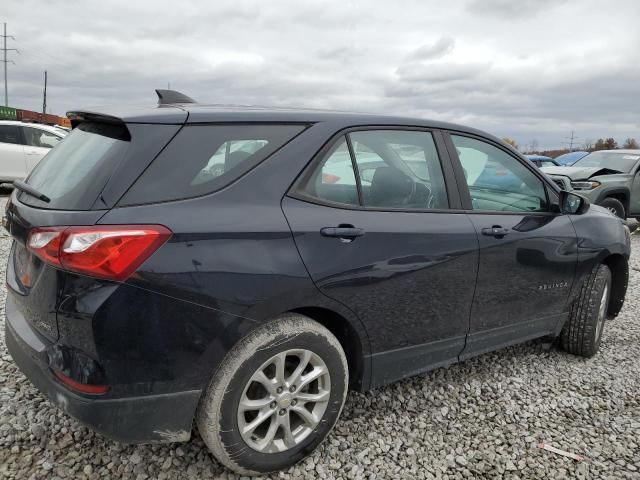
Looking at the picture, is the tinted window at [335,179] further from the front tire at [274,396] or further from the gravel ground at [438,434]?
the gravel ground at [438,434]

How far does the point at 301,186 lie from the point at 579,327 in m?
2.57

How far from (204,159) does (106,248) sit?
0.52 metres

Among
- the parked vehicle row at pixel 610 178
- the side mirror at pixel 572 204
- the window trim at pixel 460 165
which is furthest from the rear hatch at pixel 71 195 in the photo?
the parked vehicle row at pixel 610 178

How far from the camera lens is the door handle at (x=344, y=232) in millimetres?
2227

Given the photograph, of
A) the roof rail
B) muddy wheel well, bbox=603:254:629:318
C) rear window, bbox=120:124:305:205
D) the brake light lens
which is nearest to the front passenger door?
muddy wheel well, bbox=603:254:629:318

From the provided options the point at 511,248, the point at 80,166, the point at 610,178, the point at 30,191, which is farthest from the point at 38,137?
the point at 610,178

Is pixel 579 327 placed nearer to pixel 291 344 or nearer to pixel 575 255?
pixel 575 255

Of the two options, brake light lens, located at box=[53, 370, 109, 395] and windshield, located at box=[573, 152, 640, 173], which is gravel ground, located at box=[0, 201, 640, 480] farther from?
windshield, located at box=[573, 152, 640, 173]

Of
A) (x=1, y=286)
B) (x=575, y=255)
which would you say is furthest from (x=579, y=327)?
(x=1, y=286)

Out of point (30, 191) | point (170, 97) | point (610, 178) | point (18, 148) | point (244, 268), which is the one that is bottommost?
point (18, 148)

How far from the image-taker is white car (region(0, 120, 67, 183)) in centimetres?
1159

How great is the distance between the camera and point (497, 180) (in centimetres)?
325

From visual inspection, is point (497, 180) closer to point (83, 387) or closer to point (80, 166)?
point (80, 166)

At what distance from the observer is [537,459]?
2590 mm
